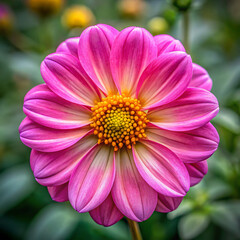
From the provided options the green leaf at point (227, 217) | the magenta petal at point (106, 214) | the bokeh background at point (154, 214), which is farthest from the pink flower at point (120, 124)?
the green leaf at point (227, 217)

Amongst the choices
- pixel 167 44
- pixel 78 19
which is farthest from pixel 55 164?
pixel 78 19

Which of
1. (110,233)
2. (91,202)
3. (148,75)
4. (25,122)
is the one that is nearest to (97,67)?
(148,75)

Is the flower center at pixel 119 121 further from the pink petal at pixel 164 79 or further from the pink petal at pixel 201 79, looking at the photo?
the pink petal at pixel 201 79

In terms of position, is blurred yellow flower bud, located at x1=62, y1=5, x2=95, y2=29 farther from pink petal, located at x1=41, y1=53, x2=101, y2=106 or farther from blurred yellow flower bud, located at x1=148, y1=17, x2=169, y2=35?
pink petal, located at x1=41, y1=53, x2=101, y2=106

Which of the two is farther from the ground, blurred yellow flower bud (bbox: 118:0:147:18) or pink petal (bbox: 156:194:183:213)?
blurred yellow flower bud (bbox: 118:0:147:18)


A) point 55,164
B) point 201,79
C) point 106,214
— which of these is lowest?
point 106,214

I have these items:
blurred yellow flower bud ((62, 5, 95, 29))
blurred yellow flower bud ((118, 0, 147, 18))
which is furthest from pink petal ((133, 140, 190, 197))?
blurred yellow flower bud ((118, 0, 147, 18))

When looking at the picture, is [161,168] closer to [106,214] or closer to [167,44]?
[106,214]
